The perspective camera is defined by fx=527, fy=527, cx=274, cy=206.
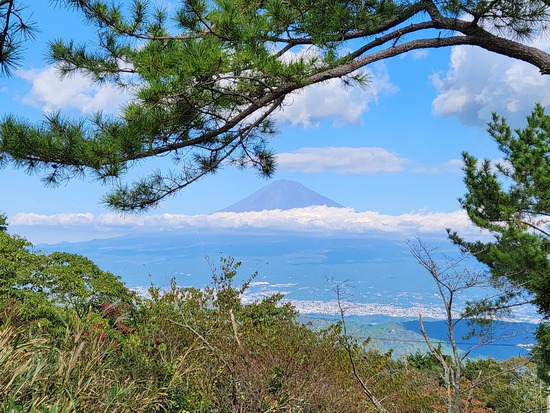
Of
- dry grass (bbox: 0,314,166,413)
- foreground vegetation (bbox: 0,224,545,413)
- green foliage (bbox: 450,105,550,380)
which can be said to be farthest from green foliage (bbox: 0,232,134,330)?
green foliage (bbox: 450,105,550,380)

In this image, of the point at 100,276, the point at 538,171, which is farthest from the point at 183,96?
the point at 538,171

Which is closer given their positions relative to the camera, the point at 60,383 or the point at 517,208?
the point at 60,383

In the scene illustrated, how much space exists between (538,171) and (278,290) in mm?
5160

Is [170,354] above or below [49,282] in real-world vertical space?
below

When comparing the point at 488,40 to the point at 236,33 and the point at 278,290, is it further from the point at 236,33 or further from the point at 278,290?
the point at 278,290

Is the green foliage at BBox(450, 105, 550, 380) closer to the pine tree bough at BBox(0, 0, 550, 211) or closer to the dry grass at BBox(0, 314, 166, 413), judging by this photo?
the pine tree bough at BBox(0, 0, 550, 211)

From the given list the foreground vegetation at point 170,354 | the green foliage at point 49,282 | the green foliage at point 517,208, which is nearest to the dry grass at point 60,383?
the foreground vegetation at point 170,354

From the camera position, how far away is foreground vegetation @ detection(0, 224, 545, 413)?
6.99 feet

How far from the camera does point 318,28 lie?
199 inches

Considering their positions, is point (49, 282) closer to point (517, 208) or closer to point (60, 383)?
point (60, 383)

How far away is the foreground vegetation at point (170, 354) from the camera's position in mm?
2131

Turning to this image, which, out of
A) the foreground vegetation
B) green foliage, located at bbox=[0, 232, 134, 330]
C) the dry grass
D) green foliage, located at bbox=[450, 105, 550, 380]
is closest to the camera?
the dry grass

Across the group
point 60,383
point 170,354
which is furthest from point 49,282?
point 60,383

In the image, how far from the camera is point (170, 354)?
3799 mm
